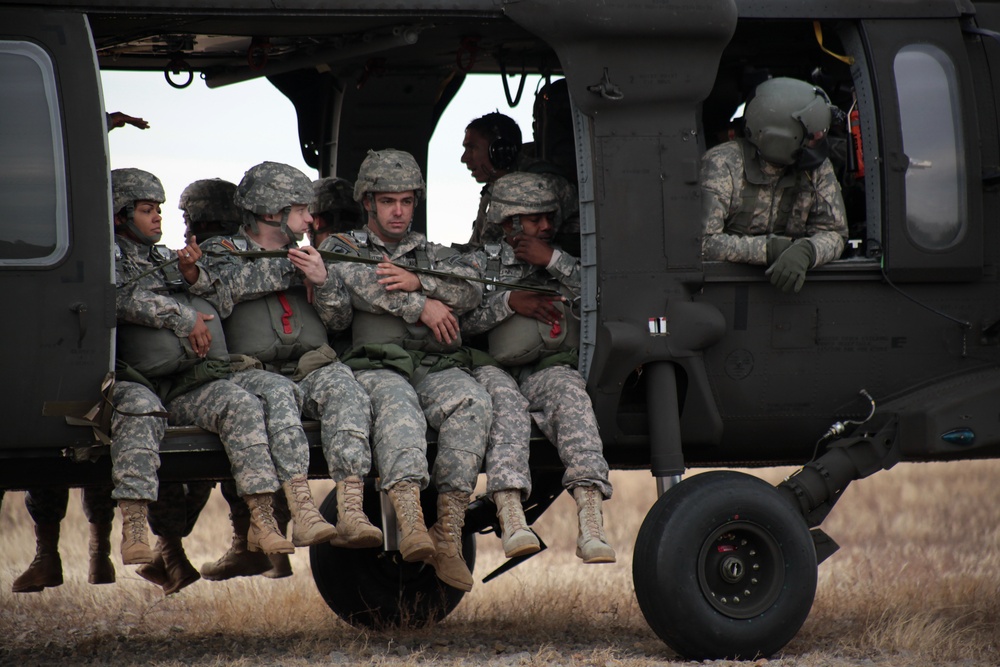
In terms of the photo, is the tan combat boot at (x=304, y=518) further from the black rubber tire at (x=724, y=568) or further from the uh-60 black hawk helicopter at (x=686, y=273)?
the black rubber tire at (x=724, y=568)

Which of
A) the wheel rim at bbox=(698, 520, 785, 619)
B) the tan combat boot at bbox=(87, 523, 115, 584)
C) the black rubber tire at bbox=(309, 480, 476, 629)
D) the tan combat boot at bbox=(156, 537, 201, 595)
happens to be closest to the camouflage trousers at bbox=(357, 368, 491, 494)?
the wheel rim at bbox=(698, 520, 785, 619)

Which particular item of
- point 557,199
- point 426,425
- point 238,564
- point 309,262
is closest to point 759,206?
point 557,199

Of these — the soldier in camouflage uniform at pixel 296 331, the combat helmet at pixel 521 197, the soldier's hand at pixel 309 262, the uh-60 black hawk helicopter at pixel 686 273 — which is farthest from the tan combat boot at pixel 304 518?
the combat helmet at pixel 521 197

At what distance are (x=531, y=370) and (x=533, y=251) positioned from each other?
24.7 inches

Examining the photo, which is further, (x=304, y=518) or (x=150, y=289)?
(x=150, y=289)

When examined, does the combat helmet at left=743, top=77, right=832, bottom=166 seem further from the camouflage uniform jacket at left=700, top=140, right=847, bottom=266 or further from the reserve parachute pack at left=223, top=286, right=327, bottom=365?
the reserve parachute pack at left=223, top=286, right=327, bottom=365

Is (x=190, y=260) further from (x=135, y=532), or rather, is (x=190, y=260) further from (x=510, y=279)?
(x=510, y=279)

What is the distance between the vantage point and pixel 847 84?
28.6 feet

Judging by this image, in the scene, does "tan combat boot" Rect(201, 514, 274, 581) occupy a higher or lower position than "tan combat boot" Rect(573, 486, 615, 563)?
lower

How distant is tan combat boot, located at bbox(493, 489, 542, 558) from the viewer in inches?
249

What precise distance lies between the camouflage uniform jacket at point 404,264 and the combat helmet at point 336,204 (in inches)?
45.6

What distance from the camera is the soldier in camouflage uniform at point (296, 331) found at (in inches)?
248

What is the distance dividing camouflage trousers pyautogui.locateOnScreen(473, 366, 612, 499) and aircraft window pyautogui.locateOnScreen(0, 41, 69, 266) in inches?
86.5

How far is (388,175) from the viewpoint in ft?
23.2
